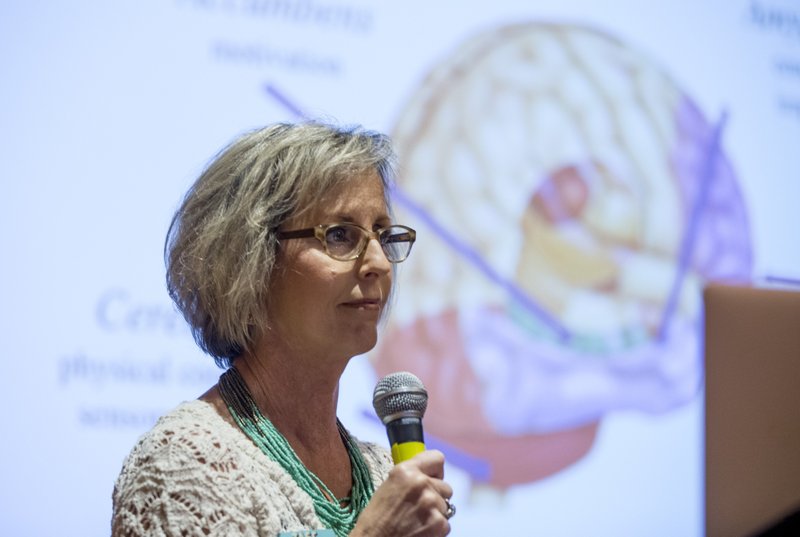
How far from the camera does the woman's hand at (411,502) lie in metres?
1.36

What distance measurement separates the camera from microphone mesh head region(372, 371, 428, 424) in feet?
4.84

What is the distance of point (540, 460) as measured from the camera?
3.17 m

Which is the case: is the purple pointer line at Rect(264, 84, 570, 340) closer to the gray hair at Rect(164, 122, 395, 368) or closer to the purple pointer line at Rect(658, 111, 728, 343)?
the purple pointer line at Rect(658, 111, 728, 343)

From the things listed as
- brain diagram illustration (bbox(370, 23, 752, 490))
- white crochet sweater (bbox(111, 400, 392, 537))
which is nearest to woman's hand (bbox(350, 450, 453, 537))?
white crochet sweater (bbox(111, 400, 392, 537))

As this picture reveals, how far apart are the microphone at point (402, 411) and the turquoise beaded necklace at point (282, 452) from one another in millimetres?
177

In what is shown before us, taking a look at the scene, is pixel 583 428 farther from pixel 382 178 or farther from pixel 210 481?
pixel 210 481

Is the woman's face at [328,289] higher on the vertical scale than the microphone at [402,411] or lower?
higher

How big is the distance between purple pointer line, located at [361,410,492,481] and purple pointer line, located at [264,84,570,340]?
51cm

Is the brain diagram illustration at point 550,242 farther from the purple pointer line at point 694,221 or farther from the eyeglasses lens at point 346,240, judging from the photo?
the eyeglasses lens at point 346,240

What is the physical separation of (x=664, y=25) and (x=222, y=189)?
2436mm

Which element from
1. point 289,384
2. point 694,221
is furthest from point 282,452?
point 694,221

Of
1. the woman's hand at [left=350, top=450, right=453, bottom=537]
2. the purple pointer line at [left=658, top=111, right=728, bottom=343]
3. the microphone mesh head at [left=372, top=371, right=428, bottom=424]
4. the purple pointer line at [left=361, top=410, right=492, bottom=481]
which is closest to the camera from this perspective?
the woman's hand at [left=350, top=450, right=453, bottom=537]

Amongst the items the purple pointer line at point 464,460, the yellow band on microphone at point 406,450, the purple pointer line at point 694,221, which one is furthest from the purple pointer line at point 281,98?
the yellow band on microphone at point 406,450

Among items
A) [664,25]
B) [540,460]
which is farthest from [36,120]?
[664,25]
